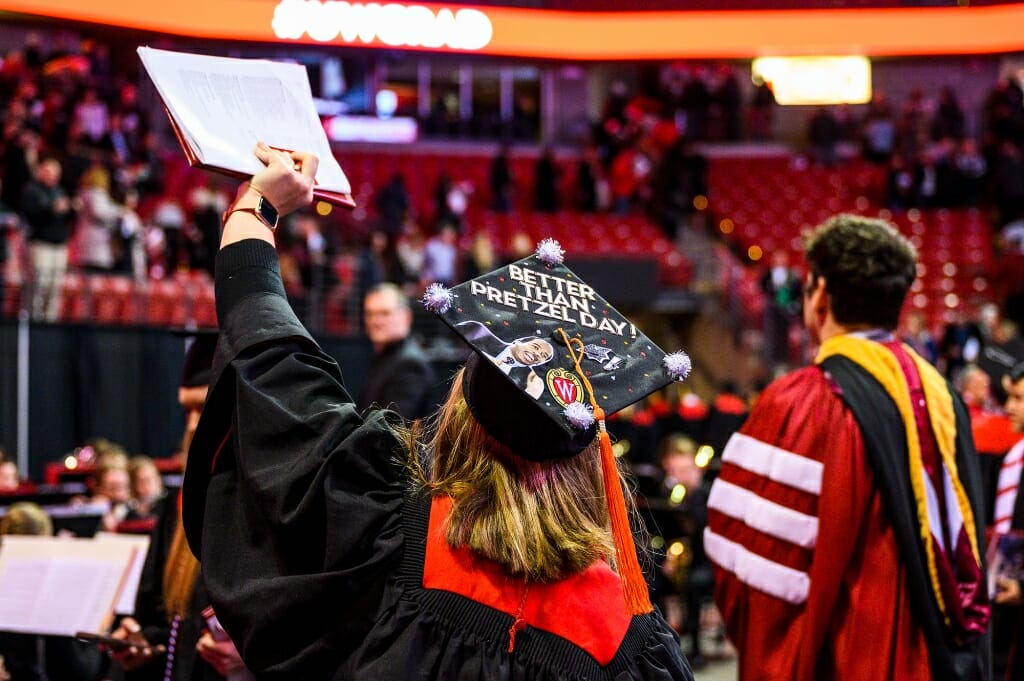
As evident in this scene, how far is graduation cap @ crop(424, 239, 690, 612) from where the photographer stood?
1986 mm

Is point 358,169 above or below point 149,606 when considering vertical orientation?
above

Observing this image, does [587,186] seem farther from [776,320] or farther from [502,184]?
[776,320]

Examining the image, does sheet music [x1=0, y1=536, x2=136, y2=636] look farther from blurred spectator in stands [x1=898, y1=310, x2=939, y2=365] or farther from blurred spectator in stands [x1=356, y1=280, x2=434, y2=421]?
blurred spectator in stands [x1=898, y1=310, x2=939, y2=365]

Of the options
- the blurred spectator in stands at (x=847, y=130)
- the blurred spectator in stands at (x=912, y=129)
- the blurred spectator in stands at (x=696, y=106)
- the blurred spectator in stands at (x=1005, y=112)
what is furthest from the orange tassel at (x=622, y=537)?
the blurred spectator in stands at (x=847, y=130)

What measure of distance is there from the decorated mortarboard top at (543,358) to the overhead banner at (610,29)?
13.3 meters

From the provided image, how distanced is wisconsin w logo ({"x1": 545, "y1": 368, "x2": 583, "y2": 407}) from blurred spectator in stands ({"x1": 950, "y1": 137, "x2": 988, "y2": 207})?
21.9 m

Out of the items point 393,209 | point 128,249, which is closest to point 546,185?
point 393,209

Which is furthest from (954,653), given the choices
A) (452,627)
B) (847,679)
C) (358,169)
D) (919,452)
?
(358,169)

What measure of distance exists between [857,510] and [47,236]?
11.1 meters

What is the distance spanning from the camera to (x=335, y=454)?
2004 millimetres

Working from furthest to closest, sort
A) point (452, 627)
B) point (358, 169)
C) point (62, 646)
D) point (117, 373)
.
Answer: point (358, 169), point (117, 373), point (62, 646), point (452, 627)

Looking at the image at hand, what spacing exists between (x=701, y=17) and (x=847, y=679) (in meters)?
14.1

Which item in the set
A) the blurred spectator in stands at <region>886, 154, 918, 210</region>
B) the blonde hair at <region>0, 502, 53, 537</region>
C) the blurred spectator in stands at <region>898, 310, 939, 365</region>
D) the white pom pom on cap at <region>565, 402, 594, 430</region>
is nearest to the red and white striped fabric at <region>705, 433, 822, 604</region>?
the white pom pom on cap at <region>565, 402, 594, 430</region>

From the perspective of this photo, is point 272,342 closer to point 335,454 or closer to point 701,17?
point 335,454
